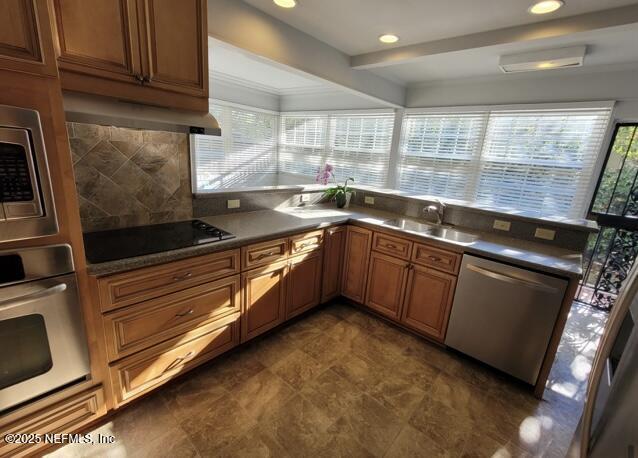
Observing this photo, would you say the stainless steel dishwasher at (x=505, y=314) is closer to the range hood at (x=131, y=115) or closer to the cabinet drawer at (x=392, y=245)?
the cabinet drawer at (x=392, y=245)

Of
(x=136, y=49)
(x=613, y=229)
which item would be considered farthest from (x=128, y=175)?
(x=613, y=229)

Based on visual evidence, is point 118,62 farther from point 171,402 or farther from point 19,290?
point 171,402

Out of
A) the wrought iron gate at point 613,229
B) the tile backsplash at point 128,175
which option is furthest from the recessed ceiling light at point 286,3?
the wrought iron gate at point 613,229

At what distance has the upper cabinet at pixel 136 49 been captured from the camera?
1313 mm

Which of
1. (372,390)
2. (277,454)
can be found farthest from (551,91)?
(277,454)

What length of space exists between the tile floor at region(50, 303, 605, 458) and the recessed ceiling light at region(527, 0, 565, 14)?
2.53 m

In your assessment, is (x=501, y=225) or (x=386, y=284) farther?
(x=386, y=284)

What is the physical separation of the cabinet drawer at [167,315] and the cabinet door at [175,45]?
3.87ft

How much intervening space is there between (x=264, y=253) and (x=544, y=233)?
2.17m

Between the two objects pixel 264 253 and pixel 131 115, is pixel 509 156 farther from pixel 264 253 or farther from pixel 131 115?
pixel 131 115

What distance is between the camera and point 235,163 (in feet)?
19.1

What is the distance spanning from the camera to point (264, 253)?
2057 millimetres

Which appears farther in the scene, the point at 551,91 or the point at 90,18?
the point at 551,91

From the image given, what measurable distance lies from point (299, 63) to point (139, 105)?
154cm
